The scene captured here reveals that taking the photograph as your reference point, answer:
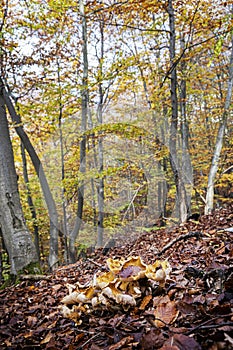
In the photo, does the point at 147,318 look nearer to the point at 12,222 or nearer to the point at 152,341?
the point at 152,341

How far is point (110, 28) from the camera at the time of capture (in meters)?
10.6

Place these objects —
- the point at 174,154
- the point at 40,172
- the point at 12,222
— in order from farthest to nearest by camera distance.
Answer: the point at 40,172 < the point at 174,154 < the point at 12,222

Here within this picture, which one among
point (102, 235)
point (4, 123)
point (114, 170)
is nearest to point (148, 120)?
point (114, 170)

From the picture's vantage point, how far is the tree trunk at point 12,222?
382 cm

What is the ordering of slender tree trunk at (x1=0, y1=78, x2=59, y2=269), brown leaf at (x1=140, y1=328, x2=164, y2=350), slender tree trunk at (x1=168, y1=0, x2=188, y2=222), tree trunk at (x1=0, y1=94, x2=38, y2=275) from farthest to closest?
slender tree trunk at (x1=0, y1=78, x2=59, y2=269) → slender tree trunk at (x1=168, y1=0, x2=188, y2=222) → tree trunk at (x1=0, y1=94, x2=38, y2=275) → brown leaf at (x1=140, y1=328, x2=164, y2=350)

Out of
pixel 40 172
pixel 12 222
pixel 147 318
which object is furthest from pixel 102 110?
pixel 147 318

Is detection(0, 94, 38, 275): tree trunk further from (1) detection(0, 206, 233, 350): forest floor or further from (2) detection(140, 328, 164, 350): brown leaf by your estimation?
(2) detection(140, 328, 164, 350): brown leaf

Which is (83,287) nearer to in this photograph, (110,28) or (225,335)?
(225,335)

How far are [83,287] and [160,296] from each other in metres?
0.37

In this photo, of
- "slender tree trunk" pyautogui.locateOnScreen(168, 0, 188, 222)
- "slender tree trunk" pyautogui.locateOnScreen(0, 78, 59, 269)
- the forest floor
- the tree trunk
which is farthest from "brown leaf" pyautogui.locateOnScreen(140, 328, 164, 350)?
"slender tree trunk" pyautogui.locateOnScreen(0, 78, 59, 269)

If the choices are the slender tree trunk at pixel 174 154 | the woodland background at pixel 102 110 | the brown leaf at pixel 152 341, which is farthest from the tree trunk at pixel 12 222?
the brown leaf at pixel 152 341

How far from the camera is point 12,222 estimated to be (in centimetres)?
393

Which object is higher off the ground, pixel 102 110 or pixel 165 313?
pixel 102 110

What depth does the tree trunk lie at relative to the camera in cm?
382
